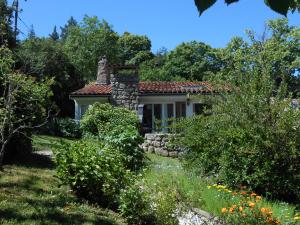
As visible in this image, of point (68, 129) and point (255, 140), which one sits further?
point (68, 129)

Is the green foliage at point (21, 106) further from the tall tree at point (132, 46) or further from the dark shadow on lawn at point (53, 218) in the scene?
the tall tree at point (132, 46)

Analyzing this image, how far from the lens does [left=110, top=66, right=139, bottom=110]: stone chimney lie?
76.2 feet

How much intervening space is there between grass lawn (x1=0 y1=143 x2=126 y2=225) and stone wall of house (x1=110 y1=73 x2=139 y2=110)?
46.6 ft

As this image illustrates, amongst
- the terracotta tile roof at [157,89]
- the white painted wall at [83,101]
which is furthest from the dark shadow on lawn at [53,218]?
the white painted wall at [83,101]

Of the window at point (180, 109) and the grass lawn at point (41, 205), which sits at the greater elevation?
the window at point (180, 109)

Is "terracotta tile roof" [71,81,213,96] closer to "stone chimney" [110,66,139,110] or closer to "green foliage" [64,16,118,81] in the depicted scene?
"stone chimney" [110,66,139,110]

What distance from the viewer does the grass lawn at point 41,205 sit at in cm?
616

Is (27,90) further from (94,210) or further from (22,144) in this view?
(94,210)

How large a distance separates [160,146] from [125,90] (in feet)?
22.2

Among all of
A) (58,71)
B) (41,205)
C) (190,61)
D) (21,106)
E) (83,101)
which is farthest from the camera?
(190,61)

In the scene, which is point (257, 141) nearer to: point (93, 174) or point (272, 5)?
point (93, 174)

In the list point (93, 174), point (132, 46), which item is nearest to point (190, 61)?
point (132, 46)

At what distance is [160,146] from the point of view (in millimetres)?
17281

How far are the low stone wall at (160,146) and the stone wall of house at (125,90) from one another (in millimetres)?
5678
